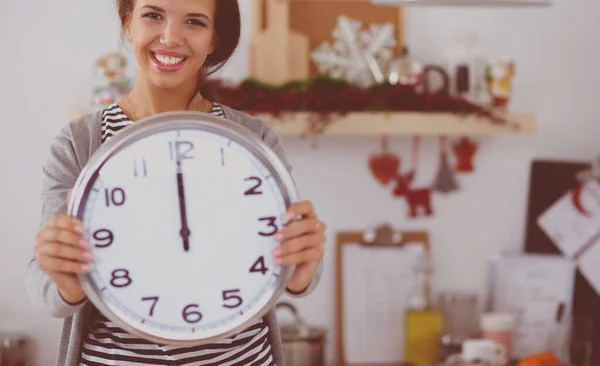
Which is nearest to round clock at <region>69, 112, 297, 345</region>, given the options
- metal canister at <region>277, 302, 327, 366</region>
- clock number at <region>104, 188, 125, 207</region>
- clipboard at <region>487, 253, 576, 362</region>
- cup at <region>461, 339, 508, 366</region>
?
clock number at <region>104, 188, 125, 207</region>

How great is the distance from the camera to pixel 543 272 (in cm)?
231

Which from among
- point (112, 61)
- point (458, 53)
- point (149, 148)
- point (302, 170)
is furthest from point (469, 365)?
point (149, 148)

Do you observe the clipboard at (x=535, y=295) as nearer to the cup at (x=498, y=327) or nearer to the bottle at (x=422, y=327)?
the cup at (x=498, y=327)

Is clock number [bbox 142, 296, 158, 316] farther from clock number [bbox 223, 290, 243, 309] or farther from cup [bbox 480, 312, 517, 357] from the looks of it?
cup [bbox 480, 312, 517, 357]

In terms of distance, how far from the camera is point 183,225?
2.88ft

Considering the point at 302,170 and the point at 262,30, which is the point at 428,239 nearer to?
the point at 302,170

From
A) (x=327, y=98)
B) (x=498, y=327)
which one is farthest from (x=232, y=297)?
(x=498, y=327)

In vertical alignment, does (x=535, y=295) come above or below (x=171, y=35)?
below

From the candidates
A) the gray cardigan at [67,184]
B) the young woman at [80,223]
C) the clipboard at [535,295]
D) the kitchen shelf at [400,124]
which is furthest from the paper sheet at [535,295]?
the gray cardigan at [67,184]

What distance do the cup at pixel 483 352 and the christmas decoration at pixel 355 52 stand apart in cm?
76

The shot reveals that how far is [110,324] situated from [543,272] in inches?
63.6

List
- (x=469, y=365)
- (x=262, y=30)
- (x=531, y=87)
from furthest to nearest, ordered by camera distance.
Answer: (x=531, y=87) → (x=262, y=30) → (x=469, y=365)

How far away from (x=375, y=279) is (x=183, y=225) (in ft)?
4.83

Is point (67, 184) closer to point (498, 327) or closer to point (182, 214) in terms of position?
point (182, 214)
